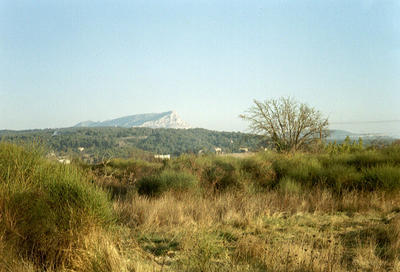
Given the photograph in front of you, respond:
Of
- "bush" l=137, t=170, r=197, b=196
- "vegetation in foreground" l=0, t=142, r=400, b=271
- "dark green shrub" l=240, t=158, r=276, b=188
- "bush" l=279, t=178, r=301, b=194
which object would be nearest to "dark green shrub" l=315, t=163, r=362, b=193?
"vegetation in foreground" l=0, t=142, r=400, b=271

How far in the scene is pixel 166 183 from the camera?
1045 cm

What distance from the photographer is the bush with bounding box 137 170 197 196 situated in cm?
1020

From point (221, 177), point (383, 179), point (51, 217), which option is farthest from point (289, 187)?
point (51, 217)

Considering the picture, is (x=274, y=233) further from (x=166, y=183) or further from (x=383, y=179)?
(x=383, y=179)

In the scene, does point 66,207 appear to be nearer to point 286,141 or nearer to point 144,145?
point 286,141

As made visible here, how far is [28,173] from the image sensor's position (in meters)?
6.01

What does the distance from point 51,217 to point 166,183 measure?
581 cm

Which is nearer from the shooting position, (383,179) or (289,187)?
(383,179)


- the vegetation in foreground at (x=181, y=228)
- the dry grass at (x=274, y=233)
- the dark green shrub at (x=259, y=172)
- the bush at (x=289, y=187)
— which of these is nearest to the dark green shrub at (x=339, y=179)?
the vegetation in foreground at (x=181, y=228)

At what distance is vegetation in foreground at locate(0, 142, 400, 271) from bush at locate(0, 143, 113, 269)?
0.01 meters

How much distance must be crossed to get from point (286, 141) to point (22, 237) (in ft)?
61.3

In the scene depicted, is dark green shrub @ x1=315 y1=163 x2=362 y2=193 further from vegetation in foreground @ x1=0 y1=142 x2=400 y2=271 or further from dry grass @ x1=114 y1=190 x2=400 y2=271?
dry grass @ x1=114 y1=190 x2=400 y2=271

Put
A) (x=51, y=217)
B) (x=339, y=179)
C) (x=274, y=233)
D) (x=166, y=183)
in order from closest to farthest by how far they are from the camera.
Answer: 1. (x=51, y=217)
2. (x=274, y=233)
3. (x=339, y=179)
4. (x=166, y=183)

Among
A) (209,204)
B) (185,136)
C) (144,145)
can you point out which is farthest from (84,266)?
(185,136)
